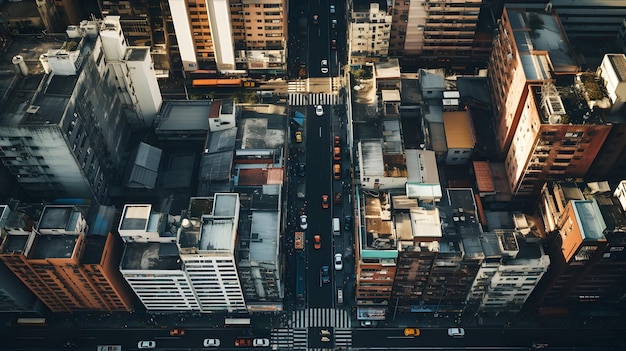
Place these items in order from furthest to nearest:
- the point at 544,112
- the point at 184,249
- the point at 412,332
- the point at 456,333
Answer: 1. the point at 412,332
2. the point at 456,333
3. the point at 544,112
4. the point at 184,249

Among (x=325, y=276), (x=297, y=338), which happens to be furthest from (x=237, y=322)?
(x=325, y=276)

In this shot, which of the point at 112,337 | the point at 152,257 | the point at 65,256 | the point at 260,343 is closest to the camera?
the point at 65,256

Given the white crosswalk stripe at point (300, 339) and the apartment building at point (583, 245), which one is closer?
the apartment building at point (583, 245)

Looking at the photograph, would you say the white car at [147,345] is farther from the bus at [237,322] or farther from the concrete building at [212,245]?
the bus at [237,322]

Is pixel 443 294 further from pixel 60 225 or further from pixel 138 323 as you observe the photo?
pixel 60 225

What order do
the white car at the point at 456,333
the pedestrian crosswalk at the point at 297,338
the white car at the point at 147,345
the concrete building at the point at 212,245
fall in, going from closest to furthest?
the concrete building at the point at 212,245
the pedestrian crosswalk at the point at 297,338
the white car at the point at 147,345
the white car at the point at 456,333

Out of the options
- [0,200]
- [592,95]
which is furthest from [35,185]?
[592,95]

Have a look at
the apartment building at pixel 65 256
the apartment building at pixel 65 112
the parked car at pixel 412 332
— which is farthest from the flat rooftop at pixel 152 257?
the parked car at pixel 412 332

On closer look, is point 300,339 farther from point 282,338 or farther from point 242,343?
point 242,343
